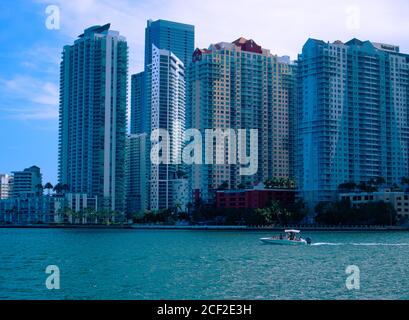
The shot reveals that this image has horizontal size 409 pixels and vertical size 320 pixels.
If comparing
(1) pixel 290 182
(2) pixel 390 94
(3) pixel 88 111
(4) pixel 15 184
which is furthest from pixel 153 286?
(4) pixel 15 184

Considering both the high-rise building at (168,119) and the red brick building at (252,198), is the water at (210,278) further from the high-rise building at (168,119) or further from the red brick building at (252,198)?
the high-rise building at (168,119)

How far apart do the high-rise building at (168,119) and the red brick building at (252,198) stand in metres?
22.2

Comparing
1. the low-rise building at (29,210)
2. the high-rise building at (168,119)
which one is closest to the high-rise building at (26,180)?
the low-rise building at (29,210)

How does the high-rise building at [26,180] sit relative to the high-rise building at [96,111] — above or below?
below

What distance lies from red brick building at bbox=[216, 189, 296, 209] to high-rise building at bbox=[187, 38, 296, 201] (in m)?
2.99

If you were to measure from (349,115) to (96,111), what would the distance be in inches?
2445

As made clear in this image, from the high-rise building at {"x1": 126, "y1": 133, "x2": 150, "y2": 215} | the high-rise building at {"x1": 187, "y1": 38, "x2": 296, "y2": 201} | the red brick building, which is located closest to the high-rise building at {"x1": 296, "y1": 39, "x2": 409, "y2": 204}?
the red brick building

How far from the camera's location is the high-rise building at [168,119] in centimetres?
15412

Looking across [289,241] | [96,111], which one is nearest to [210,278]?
[289,241]

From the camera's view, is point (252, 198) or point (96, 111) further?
point (96, 111)

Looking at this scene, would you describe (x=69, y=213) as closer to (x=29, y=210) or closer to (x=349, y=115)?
(x=29, y=210)

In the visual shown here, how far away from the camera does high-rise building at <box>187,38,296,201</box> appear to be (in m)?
134

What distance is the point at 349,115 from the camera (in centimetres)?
12338

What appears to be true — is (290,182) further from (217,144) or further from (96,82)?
(96,82)
